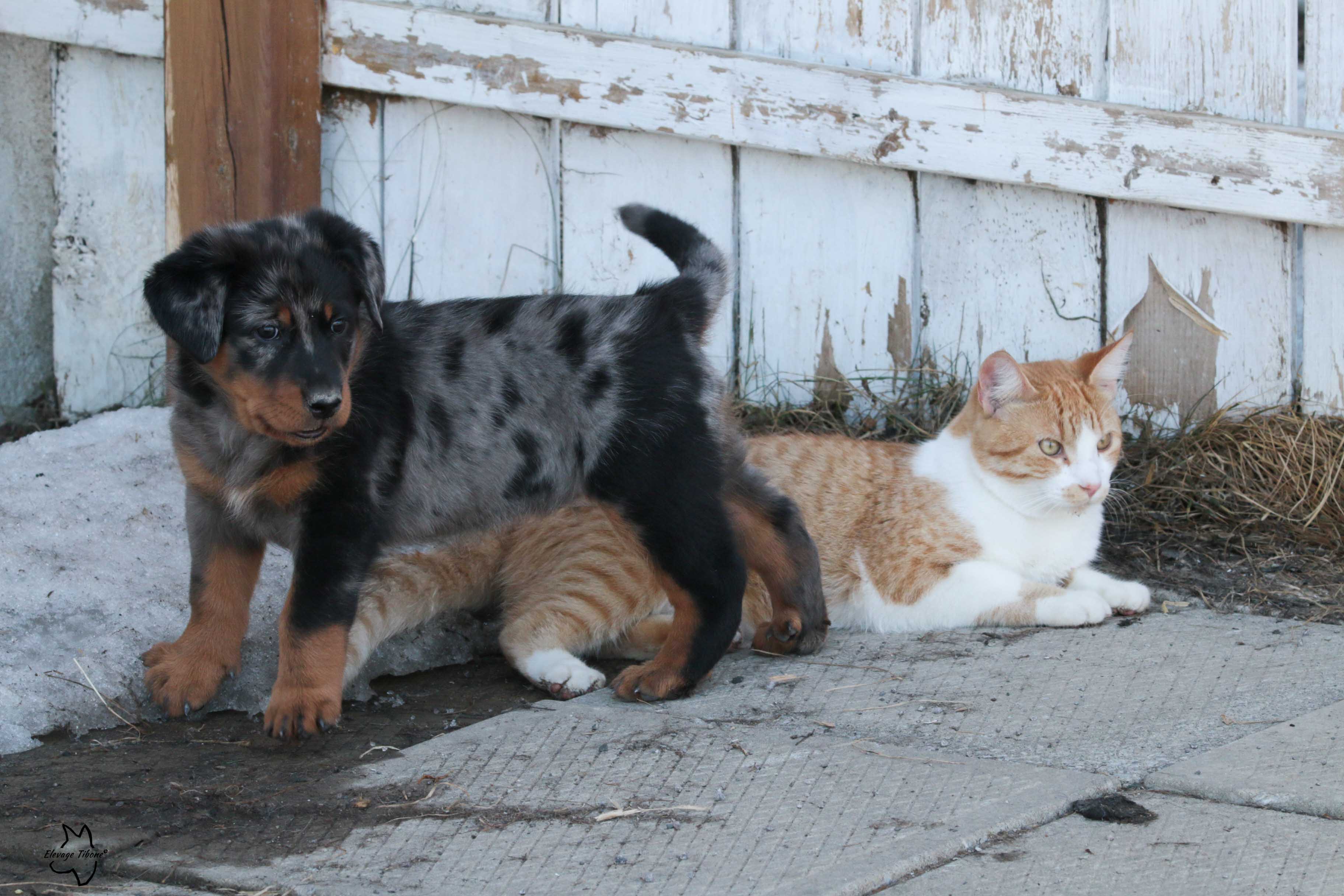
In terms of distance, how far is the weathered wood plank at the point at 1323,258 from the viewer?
189 inches

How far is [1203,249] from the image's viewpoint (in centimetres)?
496

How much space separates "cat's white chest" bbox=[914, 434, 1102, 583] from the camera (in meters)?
4.30

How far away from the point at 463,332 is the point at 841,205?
2.08 meters

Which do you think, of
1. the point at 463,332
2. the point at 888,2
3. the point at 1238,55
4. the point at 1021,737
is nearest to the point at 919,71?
the point at 888,2

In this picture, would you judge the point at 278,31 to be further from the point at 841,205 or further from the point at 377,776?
the point at 377,776

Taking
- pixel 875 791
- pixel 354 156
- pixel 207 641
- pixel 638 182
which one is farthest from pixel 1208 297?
pixel 207 641

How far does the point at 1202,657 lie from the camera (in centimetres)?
356

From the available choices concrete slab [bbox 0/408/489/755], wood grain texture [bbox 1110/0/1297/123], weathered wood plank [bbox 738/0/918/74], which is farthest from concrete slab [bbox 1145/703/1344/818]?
weathered wood plank [bbox 738/0/918/74]

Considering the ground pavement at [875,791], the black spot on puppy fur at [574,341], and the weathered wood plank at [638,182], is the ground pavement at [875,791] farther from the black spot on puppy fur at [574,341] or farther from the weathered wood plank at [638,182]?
the weathered wood plank at [638,182]

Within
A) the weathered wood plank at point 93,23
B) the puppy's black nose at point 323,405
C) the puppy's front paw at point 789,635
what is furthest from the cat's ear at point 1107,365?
the weathered wood plank at point 93,23

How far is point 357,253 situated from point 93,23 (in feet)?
8.41

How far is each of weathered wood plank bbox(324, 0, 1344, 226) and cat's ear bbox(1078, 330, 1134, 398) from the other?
33.7 inches

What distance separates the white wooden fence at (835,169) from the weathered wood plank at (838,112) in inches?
0.4

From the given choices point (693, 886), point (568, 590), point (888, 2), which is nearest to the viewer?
point (693, 886)
